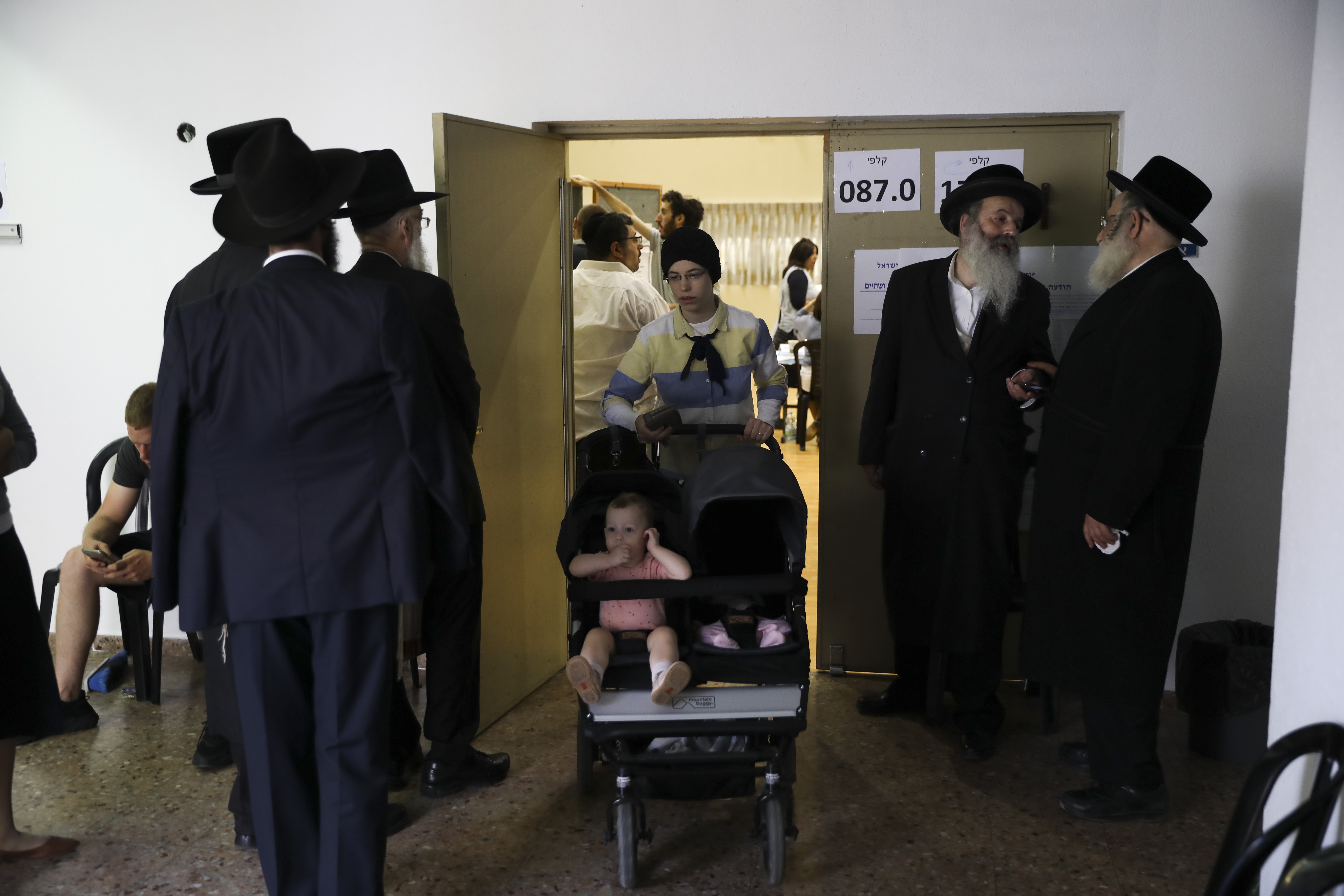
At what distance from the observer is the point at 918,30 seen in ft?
11.5

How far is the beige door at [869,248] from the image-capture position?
11.7ft

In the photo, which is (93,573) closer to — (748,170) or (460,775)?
(460,775)

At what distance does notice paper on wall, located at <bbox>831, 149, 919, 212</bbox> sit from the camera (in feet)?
12.0

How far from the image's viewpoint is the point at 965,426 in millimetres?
3174

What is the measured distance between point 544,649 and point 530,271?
1410mm

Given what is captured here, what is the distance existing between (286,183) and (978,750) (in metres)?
2.56

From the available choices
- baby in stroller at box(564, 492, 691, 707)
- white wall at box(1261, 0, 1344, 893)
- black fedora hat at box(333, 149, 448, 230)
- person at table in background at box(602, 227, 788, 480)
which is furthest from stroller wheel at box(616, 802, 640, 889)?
black fedora hat at box(333, 149, 448, 230)

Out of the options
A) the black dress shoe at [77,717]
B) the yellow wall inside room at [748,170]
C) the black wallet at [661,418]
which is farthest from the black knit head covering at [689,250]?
the yellow wall inside room at [748,170]

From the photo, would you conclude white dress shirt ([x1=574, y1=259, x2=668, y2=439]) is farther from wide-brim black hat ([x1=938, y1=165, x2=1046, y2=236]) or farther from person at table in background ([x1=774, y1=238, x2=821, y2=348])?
person at table in background ([x1=774, y1=238, x2=821, y2=348])

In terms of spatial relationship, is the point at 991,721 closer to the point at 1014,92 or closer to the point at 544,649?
the point at 544,649

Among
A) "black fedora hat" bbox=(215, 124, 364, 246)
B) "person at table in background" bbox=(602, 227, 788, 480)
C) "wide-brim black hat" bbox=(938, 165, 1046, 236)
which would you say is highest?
"wide-brim black hat" bbox=(938, 165, 1046, 236)

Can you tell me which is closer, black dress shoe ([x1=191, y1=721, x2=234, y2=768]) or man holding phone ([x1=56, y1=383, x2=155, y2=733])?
black dress shoe ([x1=191, y1=721, x2=234, y2=768])

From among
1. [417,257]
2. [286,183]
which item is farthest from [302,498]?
[417,257]

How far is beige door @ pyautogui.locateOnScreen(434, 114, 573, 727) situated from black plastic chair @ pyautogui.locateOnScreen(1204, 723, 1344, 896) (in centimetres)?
231
